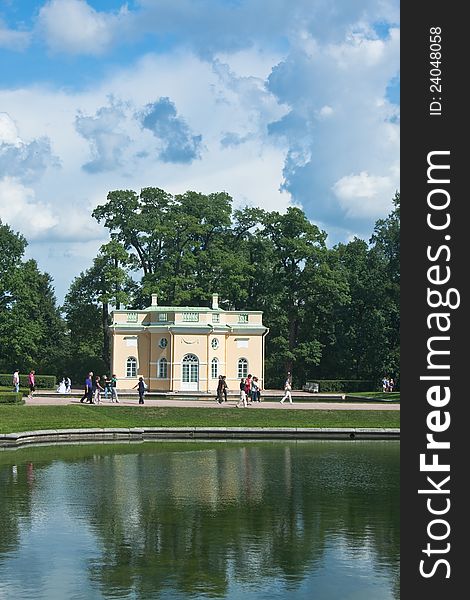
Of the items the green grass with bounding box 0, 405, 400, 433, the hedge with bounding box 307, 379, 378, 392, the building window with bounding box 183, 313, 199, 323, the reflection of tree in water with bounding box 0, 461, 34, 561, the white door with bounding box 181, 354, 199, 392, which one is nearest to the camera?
the reflection of tree in water with bounding box 0, 461, 34, 561

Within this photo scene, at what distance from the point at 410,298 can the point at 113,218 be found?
204ft

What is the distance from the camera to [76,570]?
14.4 metres

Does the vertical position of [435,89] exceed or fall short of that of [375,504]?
it exceeds it

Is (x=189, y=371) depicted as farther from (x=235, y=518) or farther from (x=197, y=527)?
(x=197, y=527)

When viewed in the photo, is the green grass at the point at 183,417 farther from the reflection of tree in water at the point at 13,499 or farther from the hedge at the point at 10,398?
the reflection of tree in water at the point at 13,499

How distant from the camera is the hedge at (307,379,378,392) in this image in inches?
2697

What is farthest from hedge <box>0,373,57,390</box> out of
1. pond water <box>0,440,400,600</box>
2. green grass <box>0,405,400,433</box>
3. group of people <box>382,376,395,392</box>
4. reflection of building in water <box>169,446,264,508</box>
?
pond water <box>0,440,400,600</box>

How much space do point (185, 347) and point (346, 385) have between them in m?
13.3

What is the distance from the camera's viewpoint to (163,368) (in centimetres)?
6300

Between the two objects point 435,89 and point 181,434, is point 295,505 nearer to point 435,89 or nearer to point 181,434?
point 435,89

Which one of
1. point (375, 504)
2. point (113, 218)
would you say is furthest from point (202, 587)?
point (113, 218)

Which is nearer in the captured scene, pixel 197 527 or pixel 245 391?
pixel 197 527

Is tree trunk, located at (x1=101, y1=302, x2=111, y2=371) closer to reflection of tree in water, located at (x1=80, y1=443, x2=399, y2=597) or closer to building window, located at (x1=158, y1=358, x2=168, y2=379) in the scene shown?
building window, located at (x1=158, y1=358, x2=168, y2=379)

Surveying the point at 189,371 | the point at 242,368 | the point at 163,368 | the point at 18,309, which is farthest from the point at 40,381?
the point at 242,368
